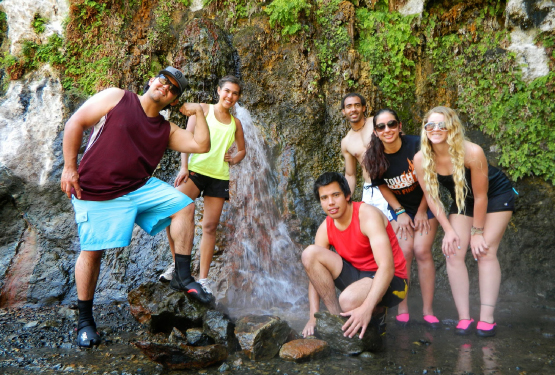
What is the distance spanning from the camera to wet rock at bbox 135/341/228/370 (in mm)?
3465

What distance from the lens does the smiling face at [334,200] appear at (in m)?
3.87

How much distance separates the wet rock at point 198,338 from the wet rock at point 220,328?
5 centimetres

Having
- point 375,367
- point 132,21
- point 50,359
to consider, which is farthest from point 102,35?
point 375,367

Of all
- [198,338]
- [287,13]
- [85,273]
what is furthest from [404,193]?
[287,13]

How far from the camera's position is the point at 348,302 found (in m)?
3.83

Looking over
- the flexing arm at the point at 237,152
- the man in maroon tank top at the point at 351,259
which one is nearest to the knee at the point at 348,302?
the man in maroon tank top at the point at 351,259

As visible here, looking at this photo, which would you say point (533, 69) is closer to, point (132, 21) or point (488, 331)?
point (488, 331)

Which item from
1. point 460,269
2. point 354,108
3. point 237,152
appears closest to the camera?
point 460,269

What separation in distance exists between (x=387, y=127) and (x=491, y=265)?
5.59 ft

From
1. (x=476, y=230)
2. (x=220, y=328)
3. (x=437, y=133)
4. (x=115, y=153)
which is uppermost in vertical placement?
(x=437, y=133)

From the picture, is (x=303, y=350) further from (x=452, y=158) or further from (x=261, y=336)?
(x=452, y=158)

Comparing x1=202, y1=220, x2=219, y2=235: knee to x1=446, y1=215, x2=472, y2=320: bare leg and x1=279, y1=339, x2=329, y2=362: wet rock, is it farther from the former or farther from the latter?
x1=446, y1=215, x2=472, y2=320: bare leg

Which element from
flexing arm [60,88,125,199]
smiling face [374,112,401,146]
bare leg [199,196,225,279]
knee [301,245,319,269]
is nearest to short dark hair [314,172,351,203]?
knee [301,245,319,269]

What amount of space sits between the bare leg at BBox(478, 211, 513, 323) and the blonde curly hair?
33 centimetres
